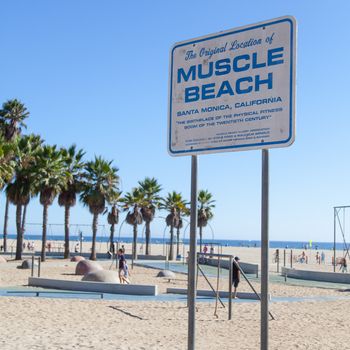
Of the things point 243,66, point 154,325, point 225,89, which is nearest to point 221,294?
point 154,325

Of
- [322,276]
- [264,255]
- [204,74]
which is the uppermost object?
[204,74]

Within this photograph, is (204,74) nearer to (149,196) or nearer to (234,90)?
(234,90)

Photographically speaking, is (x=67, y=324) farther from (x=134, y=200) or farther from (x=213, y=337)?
(x=134, y=200)

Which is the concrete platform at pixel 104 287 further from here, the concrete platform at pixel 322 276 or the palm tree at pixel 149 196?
the palm tree at pixel 149 196

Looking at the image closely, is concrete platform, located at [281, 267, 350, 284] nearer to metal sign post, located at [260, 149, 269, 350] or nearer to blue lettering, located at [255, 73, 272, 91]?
metal sign post, located at [260, 149, 269, 350]

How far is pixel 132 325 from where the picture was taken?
1296cm

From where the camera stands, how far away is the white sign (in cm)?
434

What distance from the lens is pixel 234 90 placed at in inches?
182

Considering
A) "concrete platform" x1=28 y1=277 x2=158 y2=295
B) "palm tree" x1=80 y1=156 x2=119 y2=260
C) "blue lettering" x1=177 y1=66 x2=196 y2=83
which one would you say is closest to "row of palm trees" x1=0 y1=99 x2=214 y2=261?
"palm tree" x1=80 y1=156 x2=119 y2=260

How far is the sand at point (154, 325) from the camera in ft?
35.4

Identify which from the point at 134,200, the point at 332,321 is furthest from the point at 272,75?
the point at 134,200

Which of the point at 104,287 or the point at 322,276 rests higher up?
the point at 104,287

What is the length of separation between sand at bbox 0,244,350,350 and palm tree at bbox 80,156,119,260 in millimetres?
26707

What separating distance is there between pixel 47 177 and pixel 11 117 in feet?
60.6
